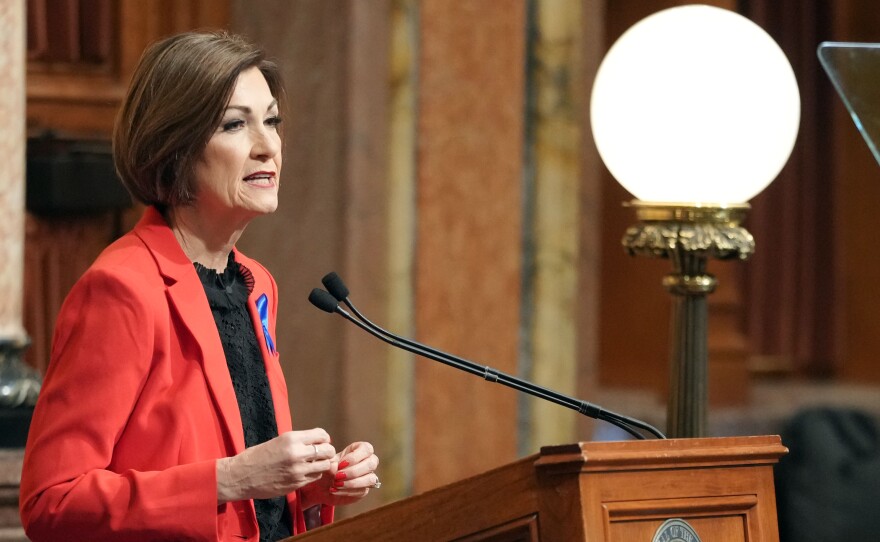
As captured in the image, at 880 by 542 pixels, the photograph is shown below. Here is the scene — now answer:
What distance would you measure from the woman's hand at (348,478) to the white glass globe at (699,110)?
1.10 m

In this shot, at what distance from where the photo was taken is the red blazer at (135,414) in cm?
191

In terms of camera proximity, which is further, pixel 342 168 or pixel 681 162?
pixel 342 168

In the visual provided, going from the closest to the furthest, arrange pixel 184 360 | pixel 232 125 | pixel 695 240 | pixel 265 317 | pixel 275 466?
1. pixel 275 466
2. pixel 184 360
3. pixel 232 125
4. pixel 265 317
5. pixel 695 240

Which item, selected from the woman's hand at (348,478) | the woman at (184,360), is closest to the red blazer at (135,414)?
the woman at (184,360)

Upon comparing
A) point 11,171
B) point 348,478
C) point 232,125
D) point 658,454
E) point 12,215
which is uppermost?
point 232,125

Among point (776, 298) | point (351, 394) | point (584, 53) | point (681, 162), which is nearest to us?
Answer: point (681, 162)

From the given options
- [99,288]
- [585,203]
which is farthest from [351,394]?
[99,288]

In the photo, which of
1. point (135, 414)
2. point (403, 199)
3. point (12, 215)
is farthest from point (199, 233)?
point (403, 199)

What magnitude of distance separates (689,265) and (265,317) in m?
1.03

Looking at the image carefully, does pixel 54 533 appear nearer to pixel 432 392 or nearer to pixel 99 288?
pixel 99 288

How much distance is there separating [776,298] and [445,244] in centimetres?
317

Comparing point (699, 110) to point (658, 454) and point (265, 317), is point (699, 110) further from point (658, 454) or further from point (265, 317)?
point (658, 454)

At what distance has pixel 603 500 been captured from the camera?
1.73m

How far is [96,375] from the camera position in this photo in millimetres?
1939
